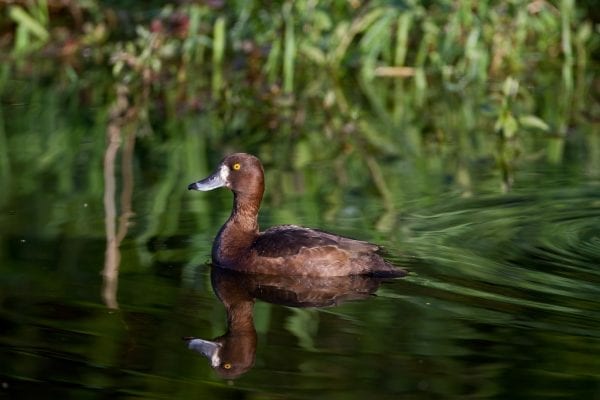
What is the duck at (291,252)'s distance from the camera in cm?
799

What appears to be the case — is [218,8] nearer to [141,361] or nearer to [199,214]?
[199,214]

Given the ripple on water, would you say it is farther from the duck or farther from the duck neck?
the duck neck

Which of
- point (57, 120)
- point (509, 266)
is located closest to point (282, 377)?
point (509, 266)

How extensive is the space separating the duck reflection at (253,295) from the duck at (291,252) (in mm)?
44

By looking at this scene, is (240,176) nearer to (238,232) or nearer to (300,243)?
(238,232)

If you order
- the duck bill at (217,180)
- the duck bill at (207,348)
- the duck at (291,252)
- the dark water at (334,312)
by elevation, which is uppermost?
the duck bill at (217,180)

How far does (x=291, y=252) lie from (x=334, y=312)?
0.77 metres

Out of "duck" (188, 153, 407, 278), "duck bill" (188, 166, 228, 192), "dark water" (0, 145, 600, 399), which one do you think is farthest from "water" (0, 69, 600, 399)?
"duck bill" (188, 166, 228, 192)

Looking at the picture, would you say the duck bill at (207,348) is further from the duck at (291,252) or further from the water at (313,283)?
the duck at (291,252)

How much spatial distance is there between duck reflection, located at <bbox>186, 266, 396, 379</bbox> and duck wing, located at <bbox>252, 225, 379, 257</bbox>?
15 cm

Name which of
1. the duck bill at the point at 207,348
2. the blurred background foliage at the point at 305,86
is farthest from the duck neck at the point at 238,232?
the blurred background foliage at the point at 305,86

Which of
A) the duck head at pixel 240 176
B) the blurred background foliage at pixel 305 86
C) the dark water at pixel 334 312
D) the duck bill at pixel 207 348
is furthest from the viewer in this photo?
the blurred background foliage at pixel 305 86

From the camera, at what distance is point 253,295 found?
775 cm

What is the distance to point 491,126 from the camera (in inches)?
539
